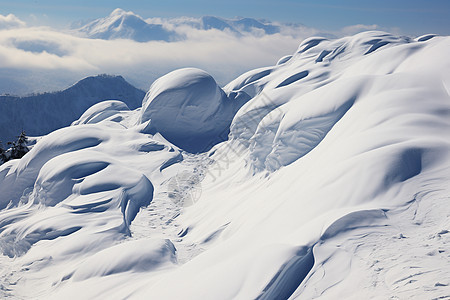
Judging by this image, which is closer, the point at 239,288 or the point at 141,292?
the point at 239,288

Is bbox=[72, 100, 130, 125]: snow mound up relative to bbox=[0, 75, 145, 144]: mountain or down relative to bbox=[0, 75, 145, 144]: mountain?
up

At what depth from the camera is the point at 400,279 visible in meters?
7.62

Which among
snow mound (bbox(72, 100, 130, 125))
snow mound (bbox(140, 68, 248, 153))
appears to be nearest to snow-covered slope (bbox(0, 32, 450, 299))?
snow mound (bbox(140, 68, 248, 153))

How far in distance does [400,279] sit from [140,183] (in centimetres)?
1845

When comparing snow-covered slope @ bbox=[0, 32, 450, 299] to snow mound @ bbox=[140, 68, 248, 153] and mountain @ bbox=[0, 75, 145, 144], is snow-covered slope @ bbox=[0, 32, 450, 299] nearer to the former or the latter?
snow mound @ bbox=[140, 68, 248, 153]

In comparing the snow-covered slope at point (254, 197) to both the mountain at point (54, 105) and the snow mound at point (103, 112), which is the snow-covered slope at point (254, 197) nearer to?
the snow mound at point (103, 112)

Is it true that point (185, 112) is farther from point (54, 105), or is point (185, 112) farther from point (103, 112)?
point (54, 105)

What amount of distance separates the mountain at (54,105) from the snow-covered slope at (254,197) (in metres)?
96.4

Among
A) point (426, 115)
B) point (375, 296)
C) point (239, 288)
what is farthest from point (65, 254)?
point (426, 115)

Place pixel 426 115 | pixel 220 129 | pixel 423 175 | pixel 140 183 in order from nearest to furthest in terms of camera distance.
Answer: pixel 423 175 → pixel 426 115 → pixel 140 183 → pixel 220 129

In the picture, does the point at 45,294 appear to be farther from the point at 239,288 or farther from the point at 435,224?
the point at 435,224

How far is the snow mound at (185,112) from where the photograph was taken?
1318 inches

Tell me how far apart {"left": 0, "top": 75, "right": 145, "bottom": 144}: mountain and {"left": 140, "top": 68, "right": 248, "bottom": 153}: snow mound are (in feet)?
317

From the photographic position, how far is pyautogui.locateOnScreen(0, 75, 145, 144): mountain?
116m
